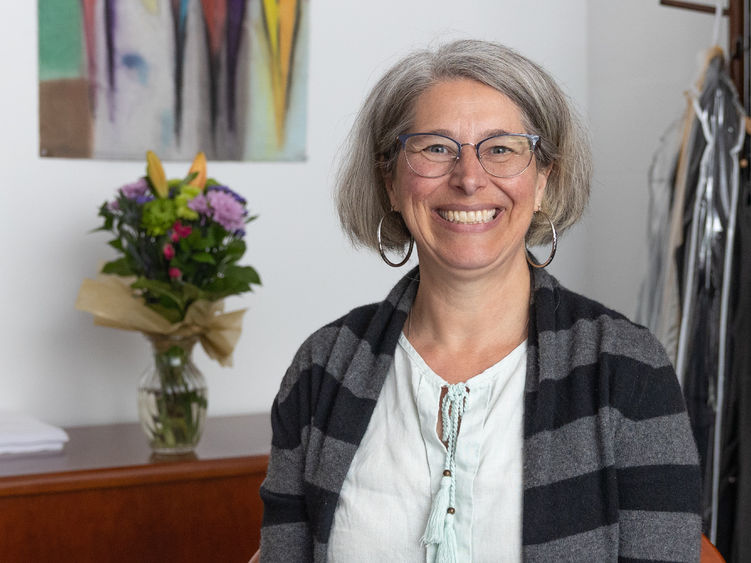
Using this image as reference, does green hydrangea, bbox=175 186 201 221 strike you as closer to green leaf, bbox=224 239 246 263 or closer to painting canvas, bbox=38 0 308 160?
green leaf, bbox=224 239 246 263

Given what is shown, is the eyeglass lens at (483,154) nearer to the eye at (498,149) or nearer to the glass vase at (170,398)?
the eye at (498,149)

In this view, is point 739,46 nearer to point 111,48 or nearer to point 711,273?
point 711,273

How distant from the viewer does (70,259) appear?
2342 millimetres

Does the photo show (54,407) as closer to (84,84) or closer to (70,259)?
(70,259)

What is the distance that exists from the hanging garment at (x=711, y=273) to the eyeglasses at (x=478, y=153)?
0.98 meters

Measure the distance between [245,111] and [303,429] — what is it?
1.35m

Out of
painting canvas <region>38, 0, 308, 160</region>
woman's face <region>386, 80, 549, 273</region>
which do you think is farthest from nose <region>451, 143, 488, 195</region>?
painting canvas <region>38, 0, 308, 160</region>

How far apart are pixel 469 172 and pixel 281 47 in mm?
1433

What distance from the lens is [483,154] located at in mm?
1335

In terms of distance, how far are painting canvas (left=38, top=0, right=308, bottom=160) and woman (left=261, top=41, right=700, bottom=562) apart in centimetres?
107

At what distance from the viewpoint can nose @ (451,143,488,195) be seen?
4.31ft

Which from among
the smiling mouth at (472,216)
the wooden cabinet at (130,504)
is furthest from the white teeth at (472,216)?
the wooden cabinet at (130,504)

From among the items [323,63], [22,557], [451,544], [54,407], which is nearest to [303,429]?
[451,544]

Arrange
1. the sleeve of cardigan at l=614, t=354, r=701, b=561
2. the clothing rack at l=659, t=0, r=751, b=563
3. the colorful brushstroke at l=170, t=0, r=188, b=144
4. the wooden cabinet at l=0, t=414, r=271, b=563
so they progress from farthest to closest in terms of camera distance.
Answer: the colorful brushstroke at l=170, t=0, r=188, b=144
the clothing rack at l=659, t=0, r=751, b=563
the wooden cabinet at l=0, t=414, r=271, b=563
the sleeve of cardigan at l=614, t=354, r=701, b=561
